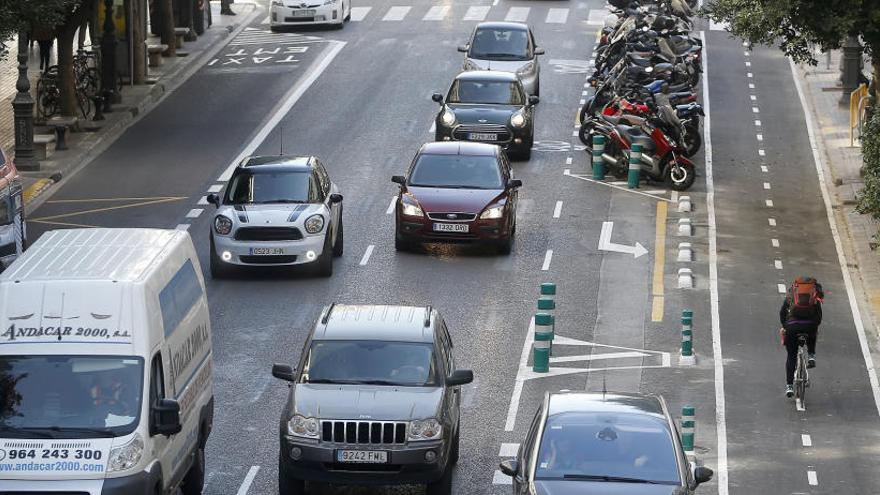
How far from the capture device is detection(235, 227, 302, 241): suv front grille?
92.1 ft

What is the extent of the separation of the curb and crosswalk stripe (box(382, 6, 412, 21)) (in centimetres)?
378

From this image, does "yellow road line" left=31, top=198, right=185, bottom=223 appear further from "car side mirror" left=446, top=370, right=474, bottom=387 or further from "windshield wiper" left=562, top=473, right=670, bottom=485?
"windshield wiper" left=562, top=473, right=670, bottom=485

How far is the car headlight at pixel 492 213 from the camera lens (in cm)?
2973

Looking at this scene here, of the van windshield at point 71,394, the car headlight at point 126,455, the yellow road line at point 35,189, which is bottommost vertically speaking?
the yellow road line at point 35,189

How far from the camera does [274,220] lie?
28125 millimetres

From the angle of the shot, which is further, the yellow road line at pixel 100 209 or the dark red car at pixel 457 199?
the yellow road line at pixel 100 209

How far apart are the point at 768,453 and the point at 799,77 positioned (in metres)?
27.4

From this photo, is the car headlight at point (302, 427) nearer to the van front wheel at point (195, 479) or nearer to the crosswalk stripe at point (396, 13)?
the van front wheel at point (195, 479)

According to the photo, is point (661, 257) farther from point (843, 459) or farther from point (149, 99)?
point (149, 99)

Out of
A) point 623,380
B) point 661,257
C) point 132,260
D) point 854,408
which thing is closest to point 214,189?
point 661,257

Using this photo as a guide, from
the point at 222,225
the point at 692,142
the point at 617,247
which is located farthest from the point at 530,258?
the point at 692,142

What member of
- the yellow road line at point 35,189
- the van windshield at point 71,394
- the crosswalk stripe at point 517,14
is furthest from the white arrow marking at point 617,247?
the crosswalk stripe at point 517,14

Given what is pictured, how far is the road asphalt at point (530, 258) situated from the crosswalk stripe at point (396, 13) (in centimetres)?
269

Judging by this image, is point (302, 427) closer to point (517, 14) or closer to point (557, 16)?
point (517, 14)
